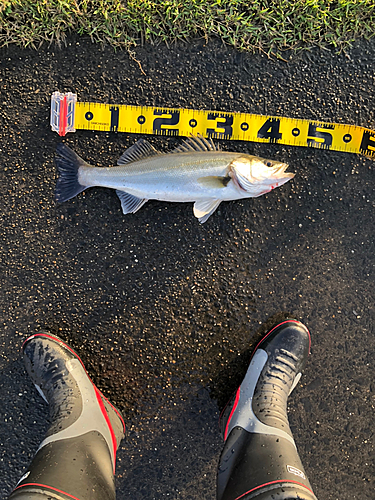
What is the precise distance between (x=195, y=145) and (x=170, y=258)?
108cm

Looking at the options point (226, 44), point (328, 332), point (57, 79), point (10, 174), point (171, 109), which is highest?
point (226, 44)

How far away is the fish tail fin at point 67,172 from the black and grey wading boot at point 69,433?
4.50ft

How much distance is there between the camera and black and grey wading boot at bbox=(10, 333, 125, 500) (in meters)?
2.15

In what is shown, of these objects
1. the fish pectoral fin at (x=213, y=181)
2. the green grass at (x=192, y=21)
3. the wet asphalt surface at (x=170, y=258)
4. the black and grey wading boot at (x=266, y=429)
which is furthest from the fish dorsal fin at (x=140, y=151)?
the black and grey wading boot at (x=266, y=429)

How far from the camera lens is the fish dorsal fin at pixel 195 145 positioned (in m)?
2.83

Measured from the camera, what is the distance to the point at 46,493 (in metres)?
2.02

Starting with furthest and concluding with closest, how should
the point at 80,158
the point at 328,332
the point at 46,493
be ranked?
the point at 328,332
the point at 80,158
the point at 46,493

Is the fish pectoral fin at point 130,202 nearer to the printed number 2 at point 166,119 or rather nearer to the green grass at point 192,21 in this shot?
the printed number 2 at point 166,119

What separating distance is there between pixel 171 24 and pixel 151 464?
13.9ft

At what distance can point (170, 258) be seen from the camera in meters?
3.06

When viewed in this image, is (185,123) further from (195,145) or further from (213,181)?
(213,181)

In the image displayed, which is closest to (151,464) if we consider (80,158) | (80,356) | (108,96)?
(80,356)

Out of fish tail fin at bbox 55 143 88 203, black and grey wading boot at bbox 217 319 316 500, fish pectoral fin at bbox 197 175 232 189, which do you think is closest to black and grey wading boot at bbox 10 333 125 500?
black and grey wading boot at bbox 217 319 316 500

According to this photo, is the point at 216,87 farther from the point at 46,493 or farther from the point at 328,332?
the point at 46,493
